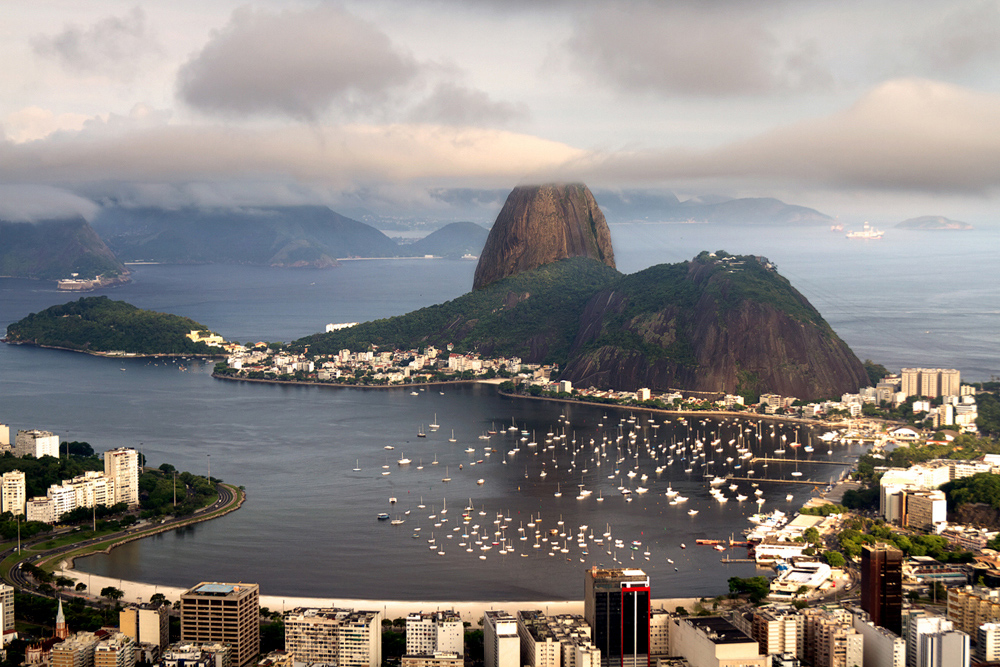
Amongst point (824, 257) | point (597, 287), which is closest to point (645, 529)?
point (597, 287)

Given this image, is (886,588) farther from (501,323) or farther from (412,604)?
(501,323)

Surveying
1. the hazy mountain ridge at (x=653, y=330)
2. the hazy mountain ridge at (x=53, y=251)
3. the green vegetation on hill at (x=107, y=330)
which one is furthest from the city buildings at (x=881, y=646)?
the hazy mountain ridge at (x=53, y=251)

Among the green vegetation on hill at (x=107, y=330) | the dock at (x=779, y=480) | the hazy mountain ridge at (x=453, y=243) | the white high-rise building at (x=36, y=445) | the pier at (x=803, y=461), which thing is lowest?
the dock at (x=779, y=480)

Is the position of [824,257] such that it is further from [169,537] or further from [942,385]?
[169,537]

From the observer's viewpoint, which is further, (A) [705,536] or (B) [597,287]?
(B) [597,287]

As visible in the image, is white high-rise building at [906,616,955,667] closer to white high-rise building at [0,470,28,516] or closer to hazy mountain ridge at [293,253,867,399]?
white high-rise building at [0,470,28,516]

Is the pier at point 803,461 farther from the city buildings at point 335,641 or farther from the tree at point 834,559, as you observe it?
the city buildings at point 335,641
